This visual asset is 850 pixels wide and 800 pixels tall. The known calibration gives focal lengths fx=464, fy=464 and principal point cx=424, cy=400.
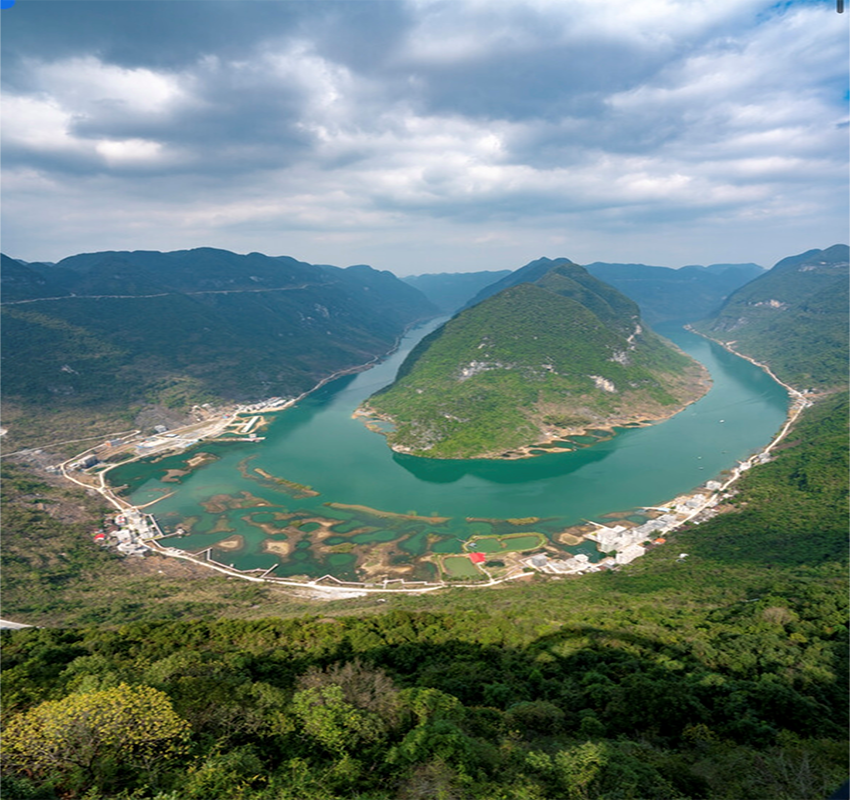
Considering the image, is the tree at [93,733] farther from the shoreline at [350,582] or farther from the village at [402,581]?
the village at [402,581]

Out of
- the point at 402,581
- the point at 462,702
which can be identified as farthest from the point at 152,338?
the point at 462,702

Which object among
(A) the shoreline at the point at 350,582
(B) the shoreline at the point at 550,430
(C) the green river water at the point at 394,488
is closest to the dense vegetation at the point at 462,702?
(A) the shoreline at the point at 350,582

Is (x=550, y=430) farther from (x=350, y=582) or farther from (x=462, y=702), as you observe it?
(x=462, y=702)

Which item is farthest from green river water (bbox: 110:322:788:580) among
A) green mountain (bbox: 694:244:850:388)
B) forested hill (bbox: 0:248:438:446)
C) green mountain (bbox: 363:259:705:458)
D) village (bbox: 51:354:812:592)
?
forested hill (bbox: 0:248:438:446)

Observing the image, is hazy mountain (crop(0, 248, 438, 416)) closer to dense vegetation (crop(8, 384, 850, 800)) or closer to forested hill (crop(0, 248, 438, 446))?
forested hill (crop(0, 248, 438, 446))

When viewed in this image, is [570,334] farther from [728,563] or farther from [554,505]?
[728,563]
